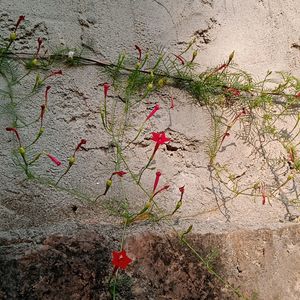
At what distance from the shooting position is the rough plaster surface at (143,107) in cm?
128

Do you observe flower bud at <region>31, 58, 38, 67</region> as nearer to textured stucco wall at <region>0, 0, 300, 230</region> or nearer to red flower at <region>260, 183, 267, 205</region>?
textured stucco wall at <region>0, 0, 300, 230</region>

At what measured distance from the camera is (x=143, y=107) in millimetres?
1504

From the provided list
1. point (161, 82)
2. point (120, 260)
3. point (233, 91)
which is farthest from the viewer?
point (233, 91)

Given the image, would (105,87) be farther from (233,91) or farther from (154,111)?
(233,91)

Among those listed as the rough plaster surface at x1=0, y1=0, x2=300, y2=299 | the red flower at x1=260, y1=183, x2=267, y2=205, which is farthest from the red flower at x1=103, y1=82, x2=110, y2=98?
the red flower at x1=260, y1=183, x2=267, y2=205

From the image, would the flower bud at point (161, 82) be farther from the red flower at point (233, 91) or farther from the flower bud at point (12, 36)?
the flower bud at point (12, 36)

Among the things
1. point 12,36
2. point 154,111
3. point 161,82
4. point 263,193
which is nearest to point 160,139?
point 154,111

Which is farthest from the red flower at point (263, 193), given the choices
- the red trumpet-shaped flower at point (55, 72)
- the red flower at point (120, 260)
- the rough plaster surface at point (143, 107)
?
the red trumpet-shaped flower at point (55, 72)

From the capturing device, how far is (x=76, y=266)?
115 centimetres

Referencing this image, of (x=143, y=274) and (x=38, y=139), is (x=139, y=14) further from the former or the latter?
(x=143, y=274)

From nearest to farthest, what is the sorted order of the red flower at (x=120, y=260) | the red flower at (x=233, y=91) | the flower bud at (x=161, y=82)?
the red flower at (x=120, y=260) < the flower bud at (x=161, y=82) < the red flower at (x=233, y=91)

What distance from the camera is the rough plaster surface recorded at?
128 cm

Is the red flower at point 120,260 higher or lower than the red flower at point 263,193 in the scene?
lower

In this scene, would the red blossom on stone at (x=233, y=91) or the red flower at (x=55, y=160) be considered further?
the red blossom on stone at (x=233, y=91)
